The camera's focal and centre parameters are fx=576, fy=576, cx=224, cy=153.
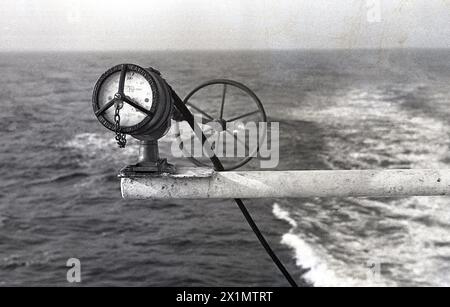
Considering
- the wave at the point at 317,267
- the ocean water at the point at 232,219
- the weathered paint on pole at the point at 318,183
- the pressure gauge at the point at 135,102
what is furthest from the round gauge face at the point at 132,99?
the ocean water at the point at 232,219

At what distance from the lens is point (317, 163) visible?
22.3 m

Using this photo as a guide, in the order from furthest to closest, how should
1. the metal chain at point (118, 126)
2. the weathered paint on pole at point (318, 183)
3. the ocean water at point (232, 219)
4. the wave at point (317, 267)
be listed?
the ocean water at point (232, 219) < the wave at point (317, 267) < the metal chain at point (118, 126) < the weathered paint on pole at point (318, 183)

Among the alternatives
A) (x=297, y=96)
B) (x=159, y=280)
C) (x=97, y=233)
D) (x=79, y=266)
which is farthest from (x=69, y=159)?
(x=297, y=96)

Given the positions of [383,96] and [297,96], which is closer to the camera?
[383,96]

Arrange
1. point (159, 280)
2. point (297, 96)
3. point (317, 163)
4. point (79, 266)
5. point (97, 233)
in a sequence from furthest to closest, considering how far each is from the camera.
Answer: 1. point (297, 96)
2. point (317, 163)
3. point (97, 233)
4. point (79, 266)
5. point (159, 280)

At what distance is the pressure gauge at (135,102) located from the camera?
269cm

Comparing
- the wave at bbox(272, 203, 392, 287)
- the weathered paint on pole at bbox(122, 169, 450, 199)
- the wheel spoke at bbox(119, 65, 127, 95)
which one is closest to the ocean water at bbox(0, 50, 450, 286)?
the wave at bbox(272, 203, 392, 287)

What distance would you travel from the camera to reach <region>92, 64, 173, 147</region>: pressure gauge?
8.84 ft

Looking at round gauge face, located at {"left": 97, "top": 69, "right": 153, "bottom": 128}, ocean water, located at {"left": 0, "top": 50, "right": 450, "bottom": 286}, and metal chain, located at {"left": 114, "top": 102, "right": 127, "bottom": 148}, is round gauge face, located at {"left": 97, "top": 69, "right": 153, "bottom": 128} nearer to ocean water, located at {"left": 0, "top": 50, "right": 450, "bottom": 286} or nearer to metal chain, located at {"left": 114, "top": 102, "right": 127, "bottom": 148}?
metal chain, located at {"left": 114, "top": 102, "right": 127, "bottom": 148}

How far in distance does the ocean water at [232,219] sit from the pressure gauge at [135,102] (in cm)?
1136

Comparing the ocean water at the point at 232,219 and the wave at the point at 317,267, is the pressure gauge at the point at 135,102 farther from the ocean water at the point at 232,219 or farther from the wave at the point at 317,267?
the ocean water at the point at 232,219

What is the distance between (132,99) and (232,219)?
17706 millimetres

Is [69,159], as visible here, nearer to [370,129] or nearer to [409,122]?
[370,129]
